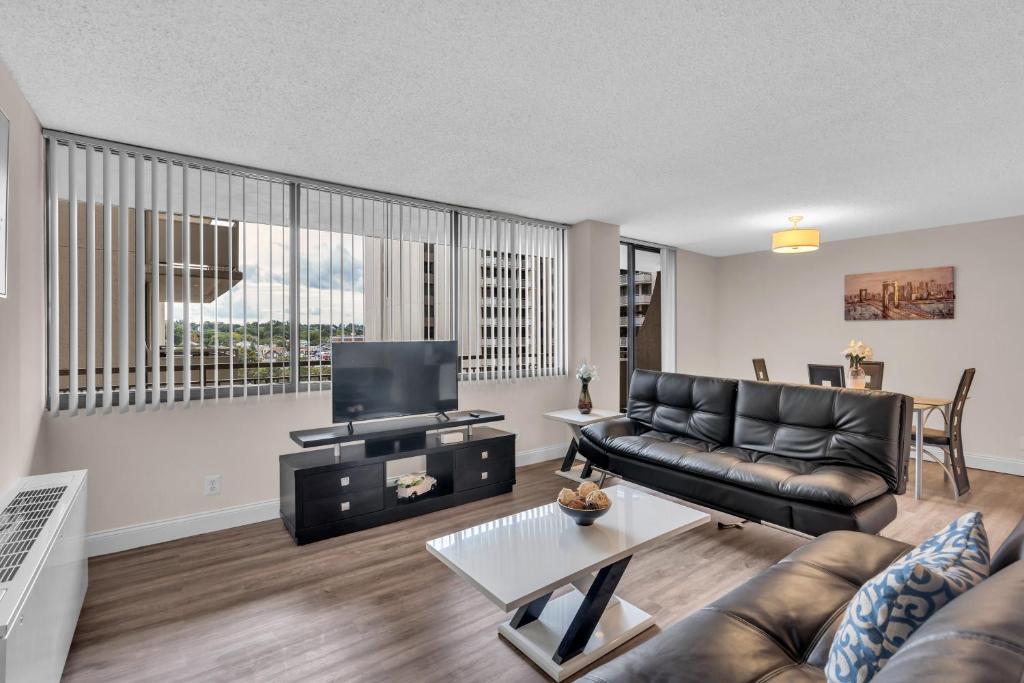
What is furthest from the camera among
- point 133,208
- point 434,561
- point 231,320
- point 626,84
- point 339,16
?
point 231,320

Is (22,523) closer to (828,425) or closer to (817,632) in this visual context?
(817,632)

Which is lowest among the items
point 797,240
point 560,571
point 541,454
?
point 541,454

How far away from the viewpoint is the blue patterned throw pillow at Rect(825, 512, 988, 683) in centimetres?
103

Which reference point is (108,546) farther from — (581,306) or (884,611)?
(581,306)

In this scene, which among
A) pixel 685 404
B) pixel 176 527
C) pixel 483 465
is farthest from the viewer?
pixel 685 404

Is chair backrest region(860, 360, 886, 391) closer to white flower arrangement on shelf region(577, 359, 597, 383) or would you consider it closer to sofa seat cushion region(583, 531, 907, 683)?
white flower arrangement on shelf region(577, 359, 597, 383)

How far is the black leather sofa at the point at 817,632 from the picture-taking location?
0.74 meters

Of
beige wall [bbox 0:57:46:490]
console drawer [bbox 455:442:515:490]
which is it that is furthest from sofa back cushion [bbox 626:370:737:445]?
beige wall [bbox 0:57:46:490]

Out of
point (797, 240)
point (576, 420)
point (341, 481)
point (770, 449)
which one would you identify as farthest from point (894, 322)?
point (341, 481)

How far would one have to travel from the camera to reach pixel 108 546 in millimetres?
2918

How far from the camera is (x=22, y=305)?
7.85 ft

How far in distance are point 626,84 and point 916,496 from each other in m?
3.88

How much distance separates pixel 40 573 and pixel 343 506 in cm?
178

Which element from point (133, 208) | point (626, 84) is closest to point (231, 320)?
point (133, 208)
